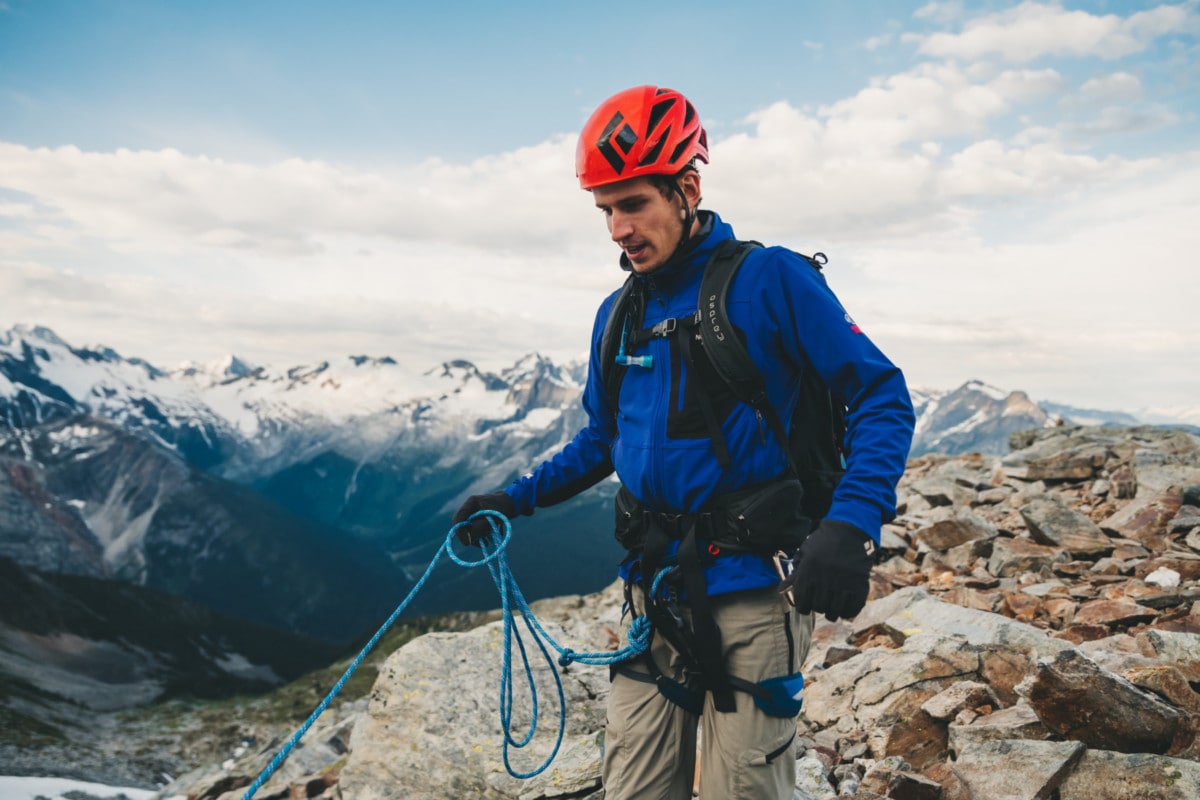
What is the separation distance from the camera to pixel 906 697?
7422mm

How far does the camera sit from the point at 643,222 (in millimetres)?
4516

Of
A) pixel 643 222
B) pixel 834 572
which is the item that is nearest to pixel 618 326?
pixel 643 222

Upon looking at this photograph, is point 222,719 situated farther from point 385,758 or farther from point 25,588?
point 385,758

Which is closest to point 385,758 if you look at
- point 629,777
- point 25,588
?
point 629,777

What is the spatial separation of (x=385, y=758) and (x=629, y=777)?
5.33m

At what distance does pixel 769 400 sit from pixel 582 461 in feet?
5.91

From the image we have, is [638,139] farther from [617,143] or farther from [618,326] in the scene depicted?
[618,326]

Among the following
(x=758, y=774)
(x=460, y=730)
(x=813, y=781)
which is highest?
(x=758, y=774)

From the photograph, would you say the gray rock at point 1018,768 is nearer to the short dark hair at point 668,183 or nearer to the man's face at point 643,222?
the man's face at point 643,222

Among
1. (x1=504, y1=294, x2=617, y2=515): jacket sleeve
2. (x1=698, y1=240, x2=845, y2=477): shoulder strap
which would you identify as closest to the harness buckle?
(x1=698, y1=240, x2=845, y2=477): shoulder strap

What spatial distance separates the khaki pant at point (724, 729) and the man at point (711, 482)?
1cm

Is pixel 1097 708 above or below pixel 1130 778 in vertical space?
above

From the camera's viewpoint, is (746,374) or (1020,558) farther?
(1020,558)

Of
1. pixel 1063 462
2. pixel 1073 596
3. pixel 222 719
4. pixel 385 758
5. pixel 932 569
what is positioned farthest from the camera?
pixel 222 719
